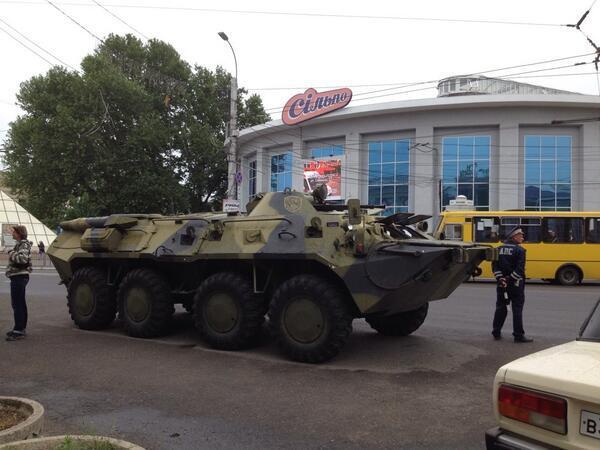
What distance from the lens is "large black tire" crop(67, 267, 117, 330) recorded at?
30.9 ft

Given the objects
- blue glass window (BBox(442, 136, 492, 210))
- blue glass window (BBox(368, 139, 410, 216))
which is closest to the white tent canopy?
blue glass window (BBox(368, 139, 410, 216))

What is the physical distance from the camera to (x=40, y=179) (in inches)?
1492

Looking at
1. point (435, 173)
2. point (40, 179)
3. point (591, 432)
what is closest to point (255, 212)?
point (591, 432)

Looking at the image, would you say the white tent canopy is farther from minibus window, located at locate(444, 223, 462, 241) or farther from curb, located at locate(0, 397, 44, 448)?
curb, located at locate(0, 397, 44, 448)

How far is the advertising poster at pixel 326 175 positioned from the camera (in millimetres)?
36094

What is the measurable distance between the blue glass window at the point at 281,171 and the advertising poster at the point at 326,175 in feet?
5.74

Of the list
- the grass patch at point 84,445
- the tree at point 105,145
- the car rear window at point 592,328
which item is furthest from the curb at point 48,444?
the tree at point 105,145

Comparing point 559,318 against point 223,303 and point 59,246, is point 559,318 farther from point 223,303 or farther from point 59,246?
point 59,246

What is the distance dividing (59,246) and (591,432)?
31.2 feet

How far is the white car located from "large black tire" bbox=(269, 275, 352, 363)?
12.1 feet

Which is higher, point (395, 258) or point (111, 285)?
point (395, 258)

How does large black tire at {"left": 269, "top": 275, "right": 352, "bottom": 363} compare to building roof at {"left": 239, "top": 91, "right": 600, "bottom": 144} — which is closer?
large black tire at {"left": 269, "top": 275, "right": 352, "bottom": 363}

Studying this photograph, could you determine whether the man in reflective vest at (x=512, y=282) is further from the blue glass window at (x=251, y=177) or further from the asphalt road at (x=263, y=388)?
the blue glass window at (x=251, y=177)

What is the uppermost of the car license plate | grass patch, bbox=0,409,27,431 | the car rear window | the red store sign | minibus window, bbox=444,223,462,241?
the red store sign
